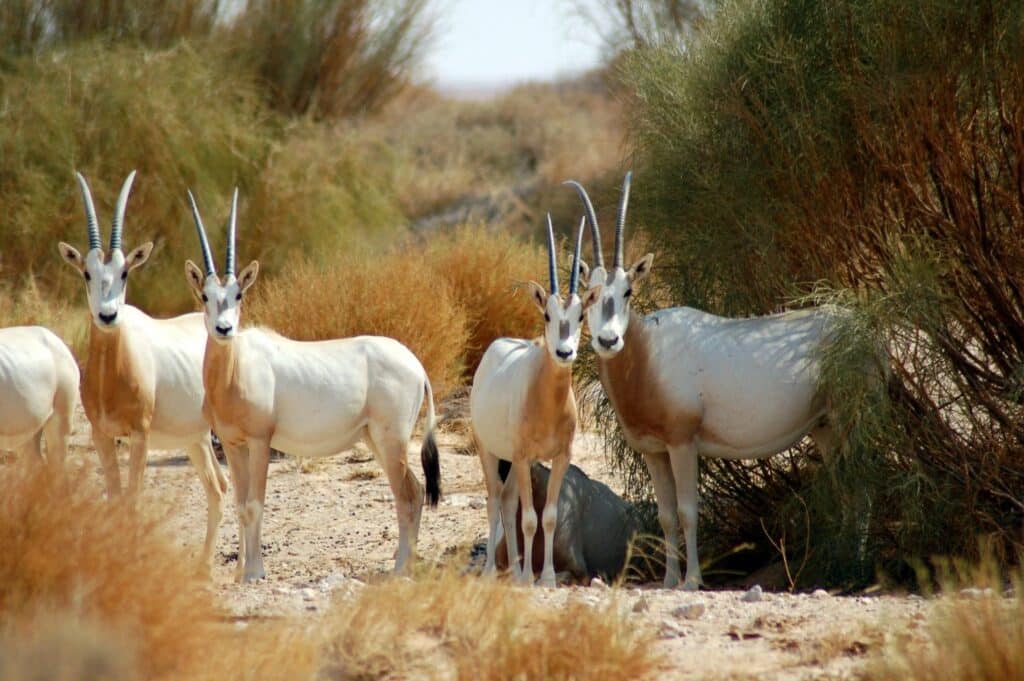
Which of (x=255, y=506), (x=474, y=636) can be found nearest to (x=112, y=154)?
(x=255, y=506)

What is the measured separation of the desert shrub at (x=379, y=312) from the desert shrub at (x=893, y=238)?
14.1 feet

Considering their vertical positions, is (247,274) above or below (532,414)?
above

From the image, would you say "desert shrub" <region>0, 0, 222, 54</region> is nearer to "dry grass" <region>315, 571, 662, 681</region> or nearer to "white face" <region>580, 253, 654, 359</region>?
"white face" <region>580, 253, 654, 359</region>

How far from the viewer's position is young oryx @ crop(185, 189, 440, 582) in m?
8.20

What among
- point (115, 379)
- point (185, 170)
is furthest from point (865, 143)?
point (185, 170)

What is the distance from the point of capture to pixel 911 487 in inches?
310

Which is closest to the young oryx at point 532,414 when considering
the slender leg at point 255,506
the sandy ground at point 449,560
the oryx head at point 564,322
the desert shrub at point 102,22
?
the oryx head at point 564,322

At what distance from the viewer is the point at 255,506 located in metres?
8.24

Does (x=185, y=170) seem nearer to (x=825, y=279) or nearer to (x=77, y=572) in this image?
(x=825, y=279)

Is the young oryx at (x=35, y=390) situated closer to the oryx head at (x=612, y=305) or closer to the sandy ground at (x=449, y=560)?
the sandy ground at (x=449, y=560)

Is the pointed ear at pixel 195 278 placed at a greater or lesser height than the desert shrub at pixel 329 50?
lesser

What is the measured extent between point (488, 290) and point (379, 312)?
1.75 m

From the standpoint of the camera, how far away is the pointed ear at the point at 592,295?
7809 mm

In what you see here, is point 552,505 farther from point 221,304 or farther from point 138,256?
point 138,256
